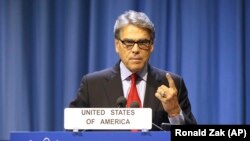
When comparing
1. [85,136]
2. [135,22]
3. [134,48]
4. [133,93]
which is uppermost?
[135,22]

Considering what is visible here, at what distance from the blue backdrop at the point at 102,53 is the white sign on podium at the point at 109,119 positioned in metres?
2.07

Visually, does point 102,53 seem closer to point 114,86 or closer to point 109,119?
point 114,86

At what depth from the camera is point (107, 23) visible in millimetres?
3742

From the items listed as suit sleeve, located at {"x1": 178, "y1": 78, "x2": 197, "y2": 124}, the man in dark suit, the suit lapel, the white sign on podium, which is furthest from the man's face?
the white sign on podium

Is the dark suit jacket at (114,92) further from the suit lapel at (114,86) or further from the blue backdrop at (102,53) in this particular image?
the blue backdrop at (102,53)

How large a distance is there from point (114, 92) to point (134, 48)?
0.22 metres

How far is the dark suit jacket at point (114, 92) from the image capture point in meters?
2.18

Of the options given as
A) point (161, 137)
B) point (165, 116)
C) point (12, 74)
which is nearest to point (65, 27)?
point (12, 74)

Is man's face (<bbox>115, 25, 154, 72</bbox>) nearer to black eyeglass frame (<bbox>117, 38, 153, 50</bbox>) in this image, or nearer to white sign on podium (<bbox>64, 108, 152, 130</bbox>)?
black eyeglass frame (<bbox>117, 38, 153, 50</bbox>)

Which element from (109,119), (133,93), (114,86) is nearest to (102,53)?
(114,86)

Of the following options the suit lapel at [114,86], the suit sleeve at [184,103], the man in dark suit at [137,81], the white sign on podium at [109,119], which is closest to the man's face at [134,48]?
the man in dark suit at [137,81]

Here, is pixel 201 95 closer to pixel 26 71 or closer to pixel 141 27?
pixel 26 71

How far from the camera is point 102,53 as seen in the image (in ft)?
12.3

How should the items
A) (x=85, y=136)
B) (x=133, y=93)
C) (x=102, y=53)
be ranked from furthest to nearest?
1. (x=102, y=53)
2. (x=133, y=93)
3. (x=85, y=136)
